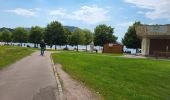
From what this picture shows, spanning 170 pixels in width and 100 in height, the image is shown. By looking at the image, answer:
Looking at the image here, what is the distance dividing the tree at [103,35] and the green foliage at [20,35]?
131 feet

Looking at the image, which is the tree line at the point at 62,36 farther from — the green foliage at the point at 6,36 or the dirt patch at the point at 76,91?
the dirt patch at the point at 76,91

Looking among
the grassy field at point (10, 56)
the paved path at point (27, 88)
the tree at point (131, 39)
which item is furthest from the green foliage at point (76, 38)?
the paved path at point (27, 88)

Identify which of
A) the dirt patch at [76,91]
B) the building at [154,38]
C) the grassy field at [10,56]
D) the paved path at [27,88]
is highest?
the building at [154,38]

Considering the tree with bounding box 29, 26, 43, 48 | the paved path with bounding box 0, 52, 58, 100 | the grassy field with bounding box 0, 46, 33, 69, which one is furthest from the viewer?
the tree with bounding box 29, 26, 43, 48

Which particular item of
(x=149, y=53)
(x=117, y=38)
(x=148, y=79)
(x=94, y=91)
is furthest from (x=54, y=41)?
(x=94, y=91)

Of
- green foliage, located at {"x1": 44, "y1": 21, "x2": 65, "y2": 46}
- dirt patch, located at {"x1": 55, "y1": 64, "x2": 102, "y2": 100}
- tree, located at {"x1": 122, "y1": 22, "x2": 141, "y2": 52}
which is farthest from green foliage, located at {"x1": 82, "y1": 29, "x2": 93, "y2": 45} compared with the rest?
dirt patch, located at {"x1": 55, "y1": 64, "x2": 102, "y2": 100}

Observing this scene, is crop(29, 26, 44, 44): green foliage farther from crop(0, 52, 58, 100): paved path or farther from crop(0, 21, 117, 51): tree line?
crop(0, 52, 58, 100): paved path

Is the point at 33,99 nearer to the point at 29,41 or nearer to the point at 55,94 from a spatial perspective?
the point at 55,94

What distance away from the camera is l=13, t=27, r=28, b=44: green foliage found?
157375 mm

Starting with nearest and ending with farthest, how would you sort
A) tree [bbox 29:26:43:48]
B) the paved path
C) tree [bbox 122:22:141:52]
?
the paved path
tree [bbox 122:22:141:52]
tree [bbox 29:26:43:48]

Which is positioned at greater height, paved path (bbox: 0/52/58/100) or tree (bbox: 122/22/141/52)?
tree (bbox: 122/22/141/52)

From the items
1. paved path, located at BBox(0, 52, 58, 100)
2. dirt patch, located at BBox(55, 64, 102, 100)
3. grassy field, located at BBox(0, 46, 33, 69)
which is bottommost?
dirt patch, located at BBox(55, 64, 102, 100)

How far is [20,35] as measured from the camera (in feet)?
523

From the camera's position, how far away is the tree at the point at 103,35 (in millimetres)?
124938
